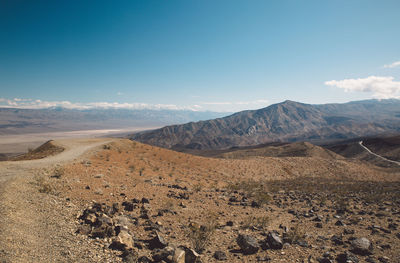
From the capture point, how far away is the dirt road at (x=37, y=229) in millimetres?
4691

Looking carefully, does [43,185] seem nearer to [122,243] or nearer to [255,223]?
[122,243]

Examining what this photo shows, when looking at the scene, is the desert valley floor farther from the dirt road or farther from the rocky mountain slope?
the rocky mountain slope

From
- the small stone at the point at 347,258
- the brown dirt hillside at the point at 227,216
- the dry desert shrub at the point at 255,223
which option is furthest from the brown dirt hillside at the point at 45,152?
the small stone at the point at 347,258

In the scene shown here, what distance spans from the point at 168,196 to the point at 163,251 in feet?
19.5

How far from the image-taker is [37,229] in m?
5.78

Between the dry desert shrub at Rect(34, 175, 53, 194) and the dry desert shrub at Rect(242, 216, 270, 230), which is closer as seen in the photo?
the dry desert shrub at Rect(242, 216, 270, 230)

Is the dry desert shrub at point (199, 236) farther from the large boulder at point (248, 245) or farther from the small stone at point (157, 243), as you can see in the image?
the large boulder at point (248, 245)

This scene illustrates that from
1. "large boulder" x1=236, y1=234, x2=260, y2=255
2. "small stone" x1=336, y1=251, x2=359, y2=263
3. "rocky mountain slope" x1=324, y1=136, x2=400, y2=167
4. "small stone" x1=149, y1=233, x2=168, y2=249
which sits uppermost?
"small stone" x1=149, y1=233, x2=168, y2=249

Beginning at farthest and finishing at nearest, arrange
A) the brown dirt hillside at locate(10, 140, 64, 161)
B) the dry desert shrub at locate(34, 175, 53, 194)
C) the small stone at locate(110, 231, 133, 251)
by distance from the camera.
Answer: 1. the brown dirt hillside at locate(10, 140, 64, 161)
2. the dry desert shrub at locate(34, 175, 53, 194)
3. the small stone at locate(110, 231, 133, 251)

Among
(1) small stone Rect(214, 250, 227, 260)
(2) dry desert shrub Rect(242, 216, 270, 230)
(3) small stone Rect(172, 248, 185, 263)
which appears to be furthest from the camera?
(2) dry desert shrub Rect(242, 216, 270, 230)

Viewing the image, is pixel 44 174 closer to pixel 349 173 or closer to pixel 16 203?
pixel 16 203

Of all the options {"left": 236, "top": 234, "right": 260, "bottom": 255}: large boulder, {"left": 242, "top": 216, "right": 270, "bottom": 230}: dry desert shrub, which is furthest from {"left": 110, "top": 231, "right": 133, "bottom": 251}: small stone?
{"left": 242, "top": 216, "right": 270, "bottom": 230}: dry desert shrub

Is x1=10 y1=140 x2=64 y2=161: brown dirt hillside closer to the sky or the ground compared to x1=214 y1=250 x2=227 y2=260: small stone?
closer to the sky

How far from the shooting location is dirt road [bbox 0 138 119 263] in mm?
4691
